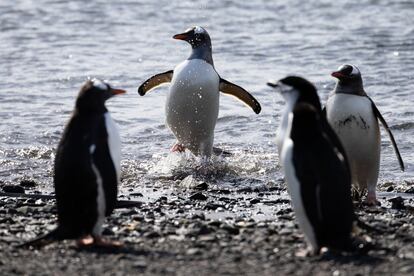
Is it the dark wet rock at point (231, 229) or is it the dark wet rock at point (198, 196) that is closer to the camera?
the dark wet rock at point (231, 229)

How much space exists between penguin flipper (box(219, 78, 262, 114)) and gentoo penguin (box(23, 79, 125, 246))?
4832mm

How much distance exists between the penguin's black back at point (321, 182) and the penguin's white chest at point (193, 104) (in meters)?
4.98

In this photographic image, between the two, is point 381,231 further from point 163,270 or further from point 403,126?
point 403,126

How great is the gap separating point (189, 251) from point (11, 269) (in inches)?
47.3

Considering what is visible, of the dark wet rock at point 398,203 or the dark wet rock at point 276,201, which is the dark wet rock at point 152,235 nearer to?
the dark wet rock at point 276,201

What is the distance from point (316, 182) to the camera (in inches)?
277

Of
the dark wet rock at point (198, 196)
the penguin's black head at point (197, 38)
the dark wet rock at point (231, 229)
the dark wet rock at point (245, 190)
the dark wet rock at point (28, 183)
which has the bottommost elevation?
the dark wet rock at point (245, 190)

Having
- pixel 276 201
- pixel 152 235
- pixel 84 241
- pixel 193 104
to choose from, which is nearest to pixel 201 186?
pixel 276 201

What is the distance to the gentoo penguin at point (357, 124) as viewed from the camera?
32.3 ft

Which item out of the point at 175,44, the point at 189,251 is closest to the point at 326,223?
the point at 189,251

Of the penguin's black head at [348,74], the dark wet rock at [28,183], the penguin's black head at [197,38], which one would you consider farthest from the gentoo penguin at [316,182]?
the penguin's black head at [197,38]

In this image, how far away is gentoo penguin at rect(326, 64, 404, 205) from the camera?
32.3ft

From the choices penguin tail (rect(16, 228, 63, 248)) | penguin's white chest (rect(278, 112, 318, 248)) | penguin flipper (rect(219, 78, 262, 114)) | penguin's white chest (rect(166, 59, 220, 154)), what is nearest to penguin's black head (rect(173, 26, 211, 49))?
penguin's white chest (rect(166, 59, 220, 154))

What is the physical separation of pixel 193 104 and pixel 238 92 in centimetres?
59
